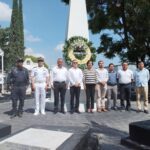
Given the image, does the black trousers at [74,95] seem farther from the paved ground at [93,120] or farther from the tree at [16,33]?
the tree at [16,33]

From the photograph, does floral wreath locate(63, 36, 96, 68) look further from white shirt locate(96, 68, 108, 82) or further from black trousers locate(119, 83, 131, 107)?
black trousers locate(119, 83, 131, 107)

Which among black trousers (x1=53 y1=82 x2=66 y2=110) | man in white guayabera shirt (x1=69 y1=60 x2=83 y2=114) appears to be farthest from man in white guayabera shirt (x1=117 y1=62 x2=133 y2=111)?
black trousers (x1=53 y1=82 x2=66 y2=110)

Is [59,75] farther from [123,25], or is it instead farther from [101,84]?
[123,25]

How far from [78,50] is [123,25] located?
1023cm

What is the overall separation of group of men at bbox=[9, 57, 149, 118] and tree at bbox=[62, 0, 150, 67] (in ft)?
30.6

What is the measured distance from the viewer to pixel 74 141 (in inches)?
204

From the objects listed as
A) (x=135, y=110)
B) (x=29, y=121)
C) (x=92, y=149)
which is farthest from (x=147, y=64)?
(x=92, y=149)

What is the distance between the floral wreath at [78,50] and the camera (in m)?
13.5

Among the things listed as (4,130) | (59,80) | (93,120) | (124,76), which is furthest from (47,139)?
(124,76)

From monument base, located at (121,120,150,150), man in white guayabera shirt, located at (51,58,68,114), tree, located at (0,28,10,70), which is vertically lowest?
monument base, located at (121,120,150,150)

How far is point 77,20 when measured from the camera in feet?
45.8

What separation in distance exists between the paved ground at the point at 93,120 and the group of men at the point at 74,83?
388 mm

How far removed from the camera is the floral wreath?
1352 cm

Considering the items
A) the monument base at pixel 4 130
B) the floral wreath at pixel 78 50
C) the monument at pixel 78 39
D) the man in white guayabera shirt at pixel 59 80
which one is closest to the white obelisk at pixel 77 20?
the monument at pixel 78 39
